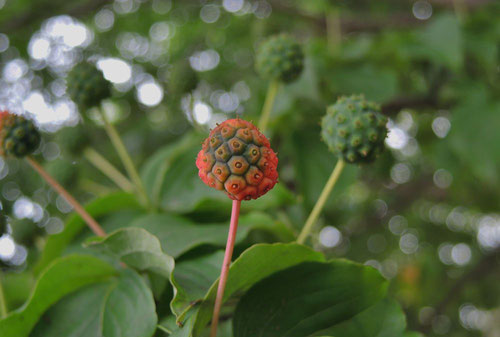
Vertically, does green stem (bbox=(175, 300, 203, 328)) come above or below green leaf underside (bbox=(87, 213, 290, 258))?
above

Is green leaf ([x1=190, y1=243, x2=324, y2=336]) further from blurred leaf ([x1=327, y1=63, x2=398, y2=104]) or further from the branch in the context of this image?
the branch

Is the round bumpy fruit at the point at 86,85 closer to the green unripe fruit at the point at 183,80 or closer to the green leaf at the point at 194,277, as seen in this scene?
the green unripe fruit at the point at 183,80

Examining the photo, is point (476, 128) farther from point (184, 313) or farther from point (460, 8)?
point (184, 313)

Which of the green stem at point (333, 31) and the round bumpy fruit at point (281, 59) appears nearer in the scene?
the round bumpy fruit at point (281, 59)

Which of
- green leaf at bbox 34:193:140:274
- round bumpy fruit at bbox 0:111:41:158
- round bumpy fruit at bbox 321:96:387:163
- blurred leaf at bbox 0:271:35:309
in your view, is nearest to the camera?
round bumpy fruit at bbox 321:96:387:163

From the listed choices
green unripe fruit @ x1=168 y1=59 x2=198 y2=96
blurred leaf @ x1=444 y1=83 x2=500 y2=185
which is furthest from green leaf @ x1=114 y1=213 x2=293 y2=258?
blurred leaf @ x1=444 y1=83 x2=500 y2=185

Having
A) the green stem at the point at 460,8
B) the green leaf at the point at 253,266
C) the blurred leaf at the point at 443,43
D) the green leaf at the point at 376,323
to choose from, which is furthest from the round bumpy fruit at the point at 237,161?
the green stem at the point at 460,8

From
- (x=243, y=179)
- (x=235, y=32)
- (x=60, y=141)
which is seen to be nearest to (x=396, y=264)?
(x=235, y=32)
